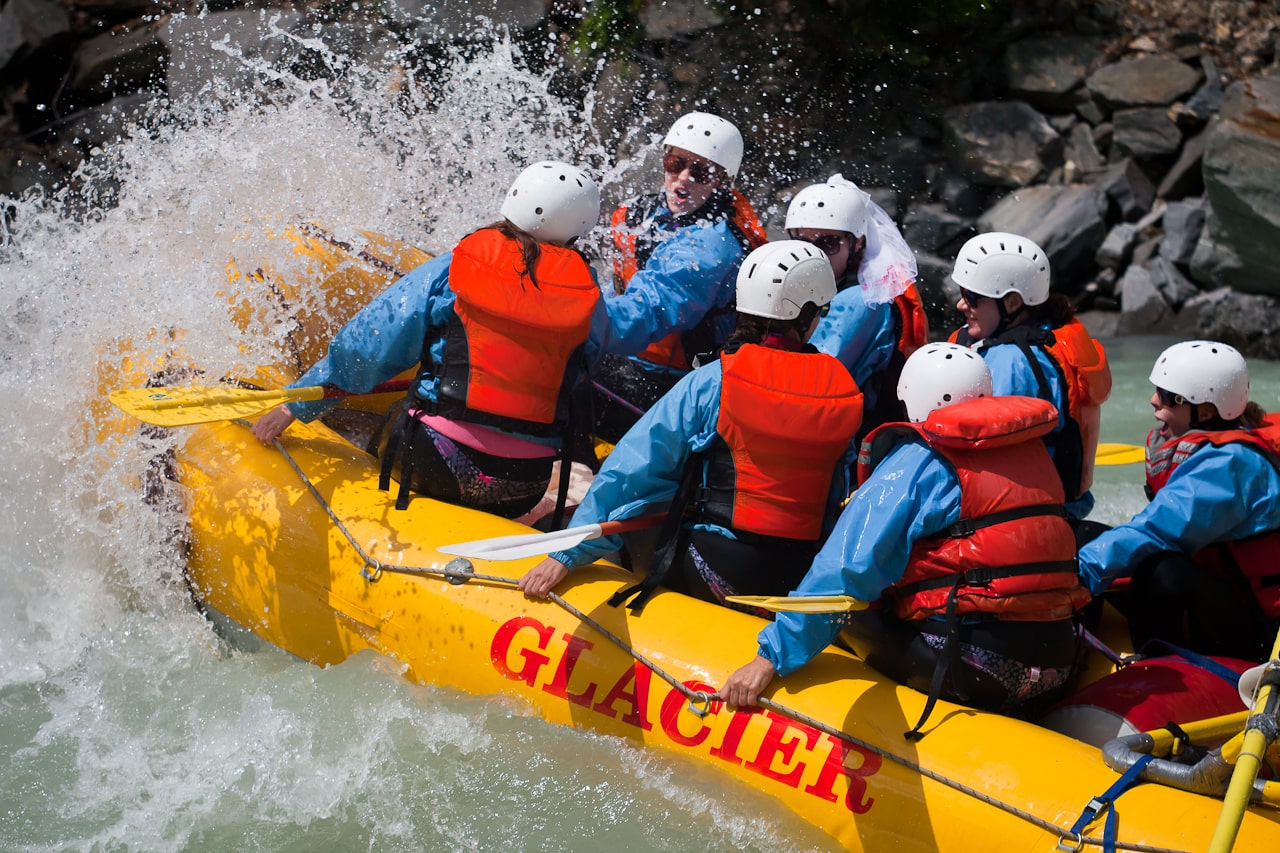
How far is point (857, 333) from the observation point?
4.05 m

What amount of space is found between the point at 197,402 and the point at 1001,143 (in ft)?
29.5

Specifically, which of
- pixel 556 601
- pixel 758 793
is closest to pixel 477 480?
pixel 556 601

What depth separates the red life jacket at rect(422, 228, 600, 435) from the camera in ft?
12.0

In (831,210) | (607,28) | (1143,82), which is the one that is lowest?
(1143,82)

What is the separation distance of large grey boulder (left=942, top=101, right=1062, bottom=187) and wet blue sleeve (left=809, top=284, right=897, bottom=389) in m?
7.49

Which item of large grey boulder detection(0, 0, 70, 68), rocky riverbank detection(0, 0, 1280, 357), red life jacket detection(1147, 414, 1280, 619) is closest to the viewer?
red life jacket detection(1147, 414, 1280, 619)

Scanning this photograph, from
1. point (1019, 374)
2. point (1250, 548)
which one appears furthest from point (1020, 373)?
point (1250, 548)

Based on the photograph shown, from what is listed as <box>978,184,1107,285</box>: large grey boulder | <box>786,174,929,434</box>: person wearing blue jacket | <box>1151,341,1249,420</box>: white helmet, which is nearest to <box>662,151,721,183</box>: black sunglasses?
<box>786,174,929,434</box>: person wearing blue jacket

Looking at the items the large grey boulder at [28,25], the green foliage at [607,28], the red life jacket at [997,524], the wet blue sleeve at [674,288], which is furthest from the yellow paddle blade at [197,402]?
the large grey boulder at [28,25]

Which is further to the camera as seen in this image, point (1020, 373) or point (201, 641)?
point (201, 641)

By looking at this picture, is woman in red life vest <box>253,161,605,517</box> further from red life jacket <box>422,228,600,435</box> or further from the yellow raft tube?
the yellow raft tube

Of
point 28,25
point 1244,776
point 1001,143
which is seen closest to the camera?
point 1244,776

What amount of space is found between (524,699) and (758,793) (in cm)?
76

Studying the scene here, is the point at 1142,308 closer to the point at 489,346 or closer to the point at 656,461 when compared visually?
the point at 489,346
